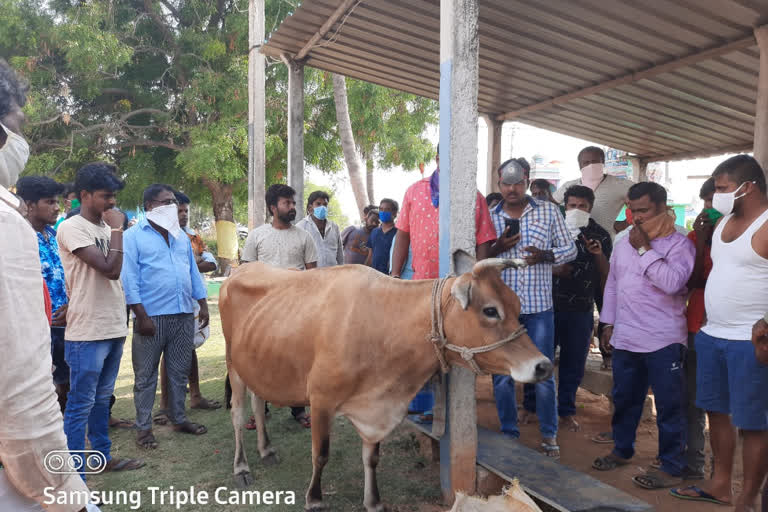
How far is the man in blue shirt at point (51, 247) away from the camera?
4035 millimetres

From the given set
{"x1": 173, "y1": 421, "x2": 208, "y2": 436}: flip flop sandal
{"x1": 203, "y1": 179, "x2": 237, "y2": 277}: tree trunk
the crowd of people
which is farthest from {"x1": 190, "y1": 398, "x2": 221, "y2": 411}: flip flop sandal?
{"x1": 203, "y1": 179, "x2": 237, "y2": 277}: tree trunk

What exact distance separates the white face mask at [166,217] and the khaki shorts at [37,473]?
3.40 m

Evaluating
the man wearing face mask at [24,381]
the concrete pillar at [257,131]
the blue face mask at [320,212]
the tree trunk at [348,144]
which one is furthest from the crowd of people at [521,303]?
the tree trunk at [348,144]

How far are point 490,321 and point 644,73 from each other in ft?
14.7

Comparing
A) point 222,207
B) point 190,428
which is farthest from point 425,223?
point 222,207

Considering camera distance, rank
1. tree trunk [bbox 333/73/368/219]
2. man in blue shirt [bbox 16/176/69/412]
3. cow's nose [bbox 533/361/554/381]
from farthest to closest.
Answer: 1. tree trunk [bbox 333/73/368/219]
2. man in blue shirt [bbox 16/176/69/412]
3. cow's nose [bbox 533/361/554/381]

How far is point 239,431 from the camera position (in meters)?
4.07

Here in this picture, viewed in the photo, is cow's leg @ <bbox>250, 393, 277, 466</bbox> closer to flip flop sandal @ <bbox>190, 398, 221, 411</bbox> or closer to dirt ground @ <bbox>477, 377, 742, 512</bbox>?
flip flop sandal @ <bbox>190, 398, 221, 411</bbox>

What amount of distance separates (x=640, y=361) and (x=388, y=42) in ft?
14.3

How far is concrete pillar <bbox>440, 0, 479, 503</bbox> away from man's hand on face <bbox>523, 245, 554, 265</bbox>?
80 cm

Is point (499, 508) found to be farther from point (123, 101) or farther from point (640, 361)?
point (123, 101)

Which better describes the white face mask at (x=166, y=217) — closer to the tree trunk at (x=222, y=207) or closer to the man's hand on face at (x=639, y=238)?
the man's hand on face at (x=639, y=238)

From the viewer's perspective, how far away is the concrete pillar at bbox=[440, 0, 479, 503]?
10.3 feet

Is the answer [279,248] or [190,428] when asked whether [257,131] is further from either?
[190,428]
